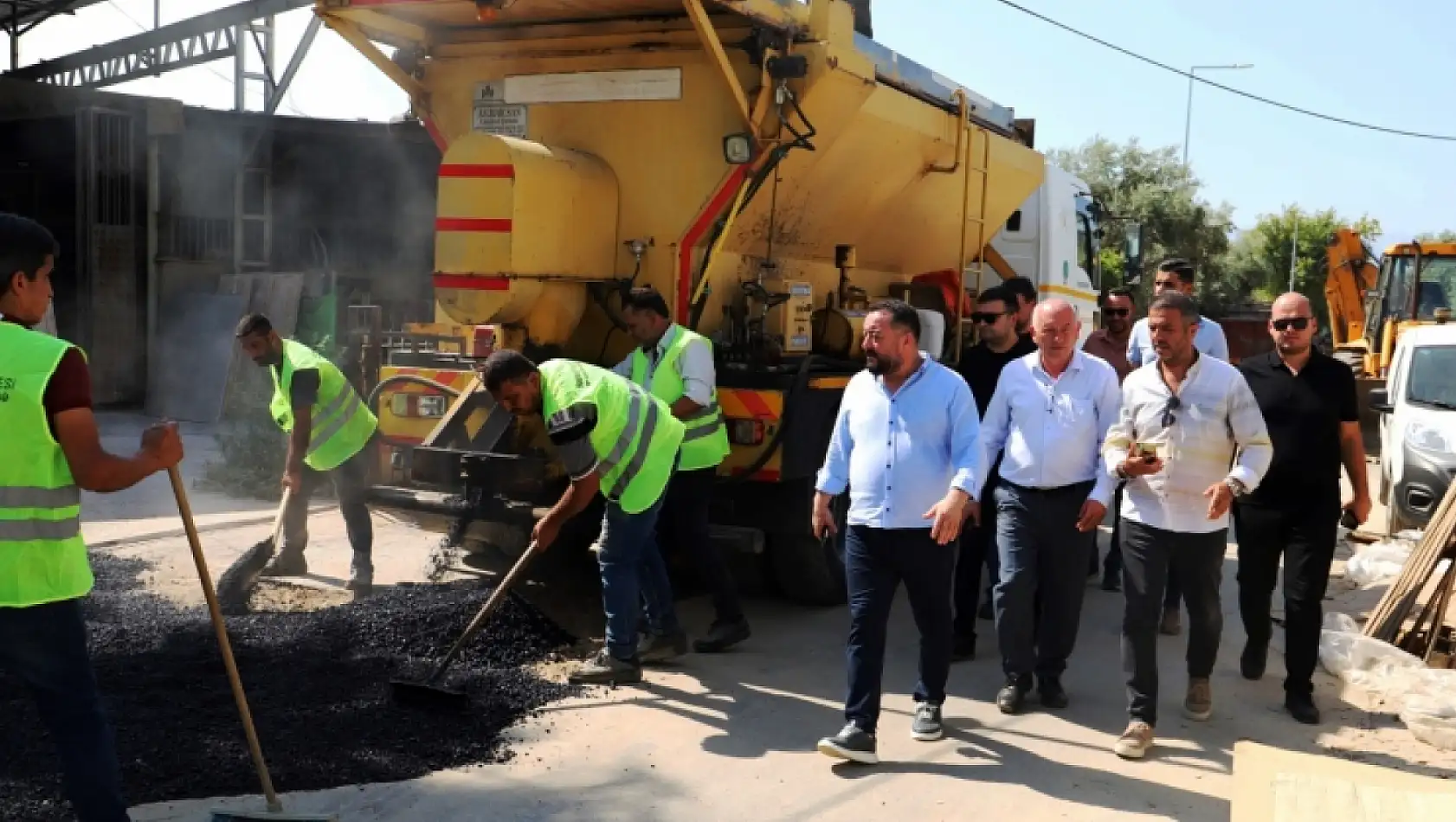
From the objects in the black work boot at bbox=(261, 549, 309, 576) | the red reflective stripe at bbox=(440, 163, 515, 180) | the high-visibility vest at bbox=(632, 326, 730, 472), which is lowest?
the black work boot at bbox=(261, 549, 309, 576)

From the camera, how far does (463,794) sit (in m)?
Answer: 3.89

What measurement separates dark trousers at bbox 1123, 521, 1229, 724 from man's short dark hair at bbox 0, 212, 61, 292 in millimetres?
3604

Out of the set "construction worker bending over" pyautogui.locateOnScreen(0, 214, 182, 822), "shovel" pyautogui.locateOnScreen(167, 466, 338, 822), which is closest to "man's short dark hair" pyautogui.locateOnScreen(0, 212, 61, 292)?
"construction worker bending over" pyautogui.locateOnScreen(0, 214, 182, 822)

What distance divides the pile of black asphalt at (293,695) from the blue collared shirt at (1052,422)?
2.00 metres

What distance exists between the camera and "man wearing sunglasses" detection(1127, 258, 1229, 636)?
6094mm

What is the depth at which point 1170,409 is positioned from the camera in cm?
456

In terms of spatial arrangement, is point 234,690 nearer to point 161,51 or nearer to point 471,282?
point 471,282

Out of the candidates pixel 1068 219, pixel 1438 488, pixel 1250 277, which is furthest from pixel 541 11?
pixel 1250 277

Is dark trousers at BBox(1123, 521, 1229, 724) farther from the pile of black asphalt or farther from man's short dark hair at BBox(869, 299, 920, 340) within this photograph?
the pile of black asphalt

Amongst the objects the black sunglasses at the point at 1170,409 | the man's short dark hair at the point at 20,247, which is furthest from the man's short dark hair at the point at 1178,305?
the man's short dark hair at the point at 20,247

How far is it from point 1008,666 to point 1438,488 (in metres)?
4.58

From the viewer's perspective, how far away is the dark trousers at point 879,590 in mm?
4281

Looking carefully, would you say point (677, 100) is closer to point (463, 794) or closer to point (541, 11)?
point (541, 11)

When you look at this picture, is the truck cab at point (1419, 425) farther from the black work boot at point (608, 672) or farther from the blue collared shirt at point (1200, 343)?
the black work boot at point (608, 672)
